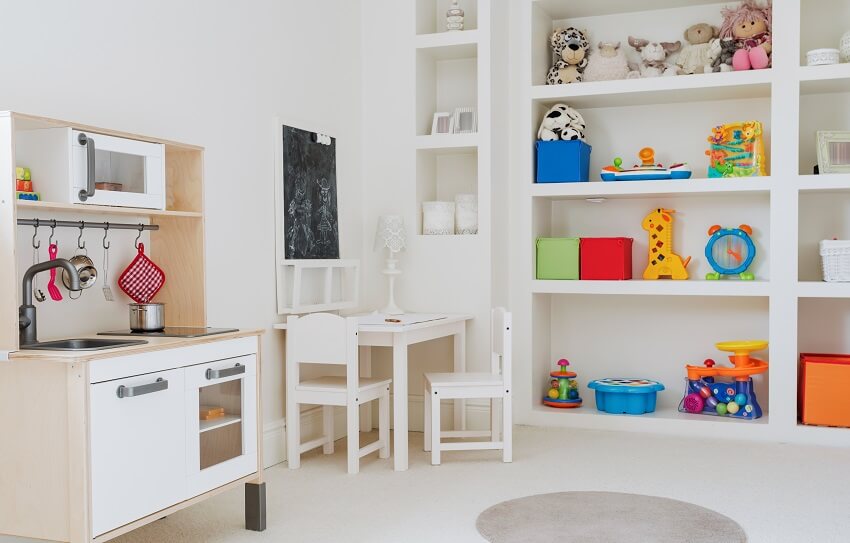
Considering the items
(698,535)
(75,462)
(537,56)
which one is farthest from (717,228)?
(75,462)

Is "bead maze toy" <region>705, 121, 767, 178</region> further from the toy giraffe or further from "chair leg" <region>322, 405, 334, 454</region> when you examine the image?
"chair leg" <region>322, 405, 334, 454</region>

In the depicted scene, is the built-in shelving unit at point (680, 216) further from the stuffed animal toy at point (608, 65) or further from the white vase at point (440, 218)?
the white vase at point (440, 218)

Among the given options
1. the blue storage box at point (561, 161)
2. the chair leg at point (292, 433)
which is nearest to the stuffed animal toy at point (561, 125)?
the blue storage box at point (561, 161)

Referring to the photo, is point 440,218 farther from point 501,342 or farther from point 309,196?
point 501,342

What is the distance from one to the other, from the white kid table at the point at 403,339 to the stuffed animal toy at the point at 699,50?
1780 mm

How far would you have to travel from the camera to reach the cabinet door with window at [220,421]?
263cm

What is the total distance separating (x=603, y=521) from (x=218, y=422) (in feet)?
4.40

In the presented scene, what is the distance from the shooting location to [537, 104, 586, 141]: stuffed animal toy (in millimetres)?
4715

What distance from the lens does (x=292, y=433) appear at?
3826 millimetres

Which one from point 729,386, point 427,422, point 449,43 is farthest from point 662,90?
point 427,422

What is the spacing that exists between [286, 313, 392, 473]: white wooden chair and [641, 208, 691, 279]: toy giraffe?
173 centimetres

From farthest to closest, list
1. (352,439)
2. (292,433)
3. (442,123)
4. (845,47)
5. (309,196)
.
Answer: (442,123)
(845,47)
(309,196)
(292,433)
(352,439)

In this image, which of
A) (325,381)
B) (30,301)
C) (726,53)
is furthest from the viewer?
(726,53)

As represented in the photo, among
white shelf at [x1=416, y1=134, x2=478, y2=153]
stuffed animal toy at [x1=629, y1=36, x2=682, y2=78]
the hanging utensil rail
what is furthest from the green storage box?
the hanging utensil rail
